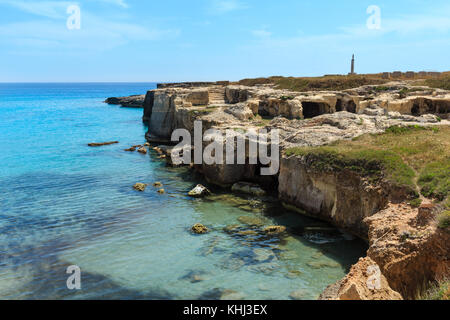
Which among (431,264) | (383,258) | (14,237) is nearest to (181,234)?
(14,237)

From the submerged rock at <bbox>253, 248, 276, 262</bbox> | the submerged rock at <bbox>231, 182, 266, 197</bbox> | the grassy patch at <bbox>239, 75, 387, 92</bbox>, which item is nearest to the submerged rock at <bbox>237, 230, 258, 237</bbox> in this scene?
the submerged rock at <bbox>253, 248, 276, 262</bbox>

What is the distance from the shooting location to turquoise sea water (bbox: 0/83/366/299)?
48.1 ft

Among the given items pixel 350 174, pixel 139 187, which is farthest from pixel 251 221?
pixel 139 187

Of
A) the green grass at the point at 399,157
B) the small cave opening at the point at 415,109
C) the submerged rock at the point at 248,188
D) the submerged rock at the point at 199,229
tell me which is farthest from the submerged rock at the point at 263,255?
the small cave opening at the point at 415,109

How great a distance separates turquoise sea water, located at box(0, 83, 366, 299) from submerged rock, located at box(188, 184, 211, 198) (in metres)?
0.56

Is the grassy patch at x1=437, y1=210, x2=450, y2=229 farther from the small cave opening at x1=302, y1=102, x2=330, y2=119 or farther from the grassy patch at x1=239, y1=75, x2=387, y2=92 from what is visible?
the grassy patch at x1=239, y1=75, x2=387, y2=92

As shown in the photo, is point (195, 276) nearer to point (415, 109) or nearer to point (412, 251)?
point (412, 251)

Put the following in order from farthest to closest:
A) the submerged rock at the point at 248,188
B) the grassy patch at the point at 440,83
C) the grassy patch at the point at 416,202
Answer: the grassy patch at the point at 440,83
the submerged rock at the point at 248,188
the grassy patch at the point at 416,202

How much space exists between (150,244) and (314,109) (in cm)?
2827

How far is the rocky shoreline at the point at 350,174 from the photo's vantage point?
39.7 feet

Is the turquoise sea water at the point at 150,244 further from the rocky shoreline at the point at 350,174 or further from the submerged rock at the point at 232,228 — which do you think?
the rocky shoreline at the point at 350,174

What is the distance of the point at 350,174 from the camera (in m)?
18.9

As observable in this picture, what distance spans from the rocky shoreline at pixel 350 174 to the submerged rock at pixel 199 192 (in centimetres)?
205

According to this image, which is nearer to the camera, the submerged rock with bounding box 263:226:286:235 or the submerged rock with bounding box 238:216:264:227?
the submerged rock with bounding box 263:226:286:235
